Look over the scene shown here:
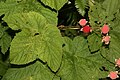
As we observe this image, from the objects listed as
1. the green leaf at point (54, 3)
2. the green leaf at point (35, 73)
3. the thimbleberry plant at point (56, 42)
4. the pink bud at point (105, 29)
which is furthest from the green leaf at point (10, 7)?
the pink bud at point (105, 29)

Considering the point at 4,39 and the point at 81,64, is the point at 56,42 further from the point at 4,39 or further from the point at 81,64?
the point at 4,39

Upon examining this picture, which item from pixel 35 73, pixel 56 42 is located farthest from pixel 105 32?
pixel 35 73

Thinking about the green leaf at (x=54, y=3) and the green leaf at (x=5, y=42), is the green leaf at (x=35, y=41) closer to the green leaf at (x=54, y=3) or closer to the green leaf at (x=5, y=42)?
the green leaf at (x=54, y=3)

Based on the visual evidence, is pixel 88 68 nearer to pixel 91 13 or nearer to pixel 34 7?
pixel 91 13

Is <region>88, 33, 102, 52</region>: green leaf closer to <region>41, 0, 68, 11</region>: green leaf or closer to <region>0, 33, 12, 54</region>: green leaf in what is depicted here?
<region>41, 0, 68, 11</region>: green leaf

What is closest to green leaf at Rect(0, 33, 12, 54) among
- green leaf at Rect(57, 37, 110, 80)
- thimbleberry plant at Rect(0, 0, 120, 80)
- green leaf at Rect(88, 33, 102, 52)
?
thimbleberry plant at Rect(0, 0, 120, 80)
